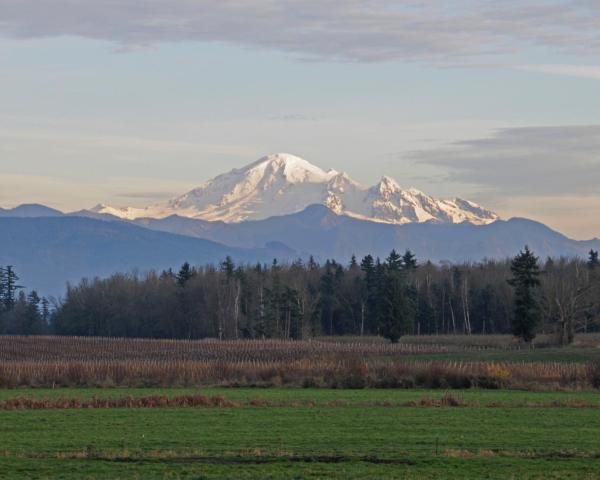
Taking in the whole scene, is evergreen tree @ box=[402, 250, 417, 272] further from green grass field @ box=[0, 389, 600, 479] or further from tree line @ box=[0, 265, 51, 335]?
green grass field @ box=[0, 389, 600, 479]

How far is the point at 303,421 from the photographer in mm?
38188

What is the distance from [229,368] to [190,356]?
1130 inches

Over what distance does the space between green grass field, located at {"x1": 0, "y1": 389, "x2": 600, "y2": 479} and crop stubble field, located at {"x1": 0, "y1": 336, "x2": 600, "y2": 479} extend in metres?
0.05

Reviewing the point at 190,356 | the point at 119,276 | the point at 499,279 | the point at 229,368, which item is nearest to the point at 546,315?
the point at 190,356

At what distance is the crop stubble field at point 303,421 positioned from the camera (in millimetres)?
26844

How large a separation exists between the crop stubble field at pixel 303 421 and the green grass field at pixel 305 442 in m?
0.05

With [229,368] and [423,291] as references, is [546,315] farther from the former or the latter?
[423,291]

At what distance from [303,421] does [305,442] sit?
Answer: 21.6 ft

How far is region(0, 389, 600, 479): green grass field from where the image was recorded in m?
26.1

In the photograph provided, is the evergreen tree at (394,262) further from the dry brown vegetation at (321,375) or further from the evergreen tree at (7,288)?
the dry brown vegetation at (321,375)

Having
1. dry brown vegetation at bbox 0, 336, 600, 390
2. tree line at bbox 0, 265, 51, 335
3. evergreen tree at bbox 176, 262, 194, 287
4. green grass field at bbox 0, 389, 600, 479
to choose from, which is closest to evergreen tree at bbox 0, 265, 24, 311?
tree line at bbox 0, 265, 51, 335

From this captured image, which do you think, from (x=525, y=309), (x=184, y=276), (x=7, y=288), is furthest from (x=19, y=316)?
(x=525, y=309)

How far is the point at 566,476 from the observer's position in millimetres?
25375

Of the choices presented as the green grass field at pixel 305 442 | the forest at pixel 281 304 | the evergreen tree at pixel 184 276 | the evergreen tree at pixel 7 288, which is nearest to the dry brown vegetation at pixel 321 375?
the green grass field at pixel 305 442
